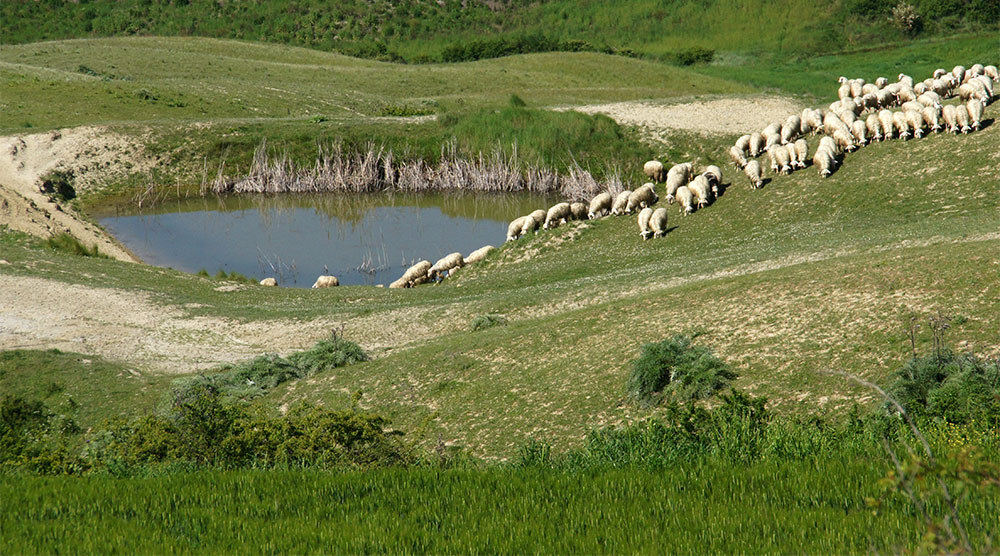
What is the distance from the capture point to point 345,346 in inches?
756

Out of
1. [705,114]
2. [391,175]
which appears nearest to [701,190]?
[705,114]

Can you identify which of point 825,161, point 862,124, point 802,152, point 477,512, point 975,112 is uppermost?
point 975,112

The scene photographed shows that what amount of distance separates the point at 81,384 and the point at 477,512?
45.1ft

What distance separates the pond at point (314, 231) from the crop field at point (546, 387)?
129 cm

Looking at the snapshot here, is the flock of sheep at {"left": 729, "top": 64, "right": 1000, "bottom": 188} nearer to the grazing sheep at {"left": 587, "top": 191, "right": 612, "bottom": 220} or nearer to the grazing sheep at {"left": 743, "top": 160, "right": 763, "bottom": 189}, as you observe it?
the grazing sheep at {"left": 743, "top": 160, "right": 763, "bottom": 189}

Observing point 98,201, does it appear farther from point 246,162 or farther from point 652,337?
point 652,337

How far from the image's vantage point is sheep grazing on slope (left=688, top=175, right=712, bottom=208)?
30.3 meters

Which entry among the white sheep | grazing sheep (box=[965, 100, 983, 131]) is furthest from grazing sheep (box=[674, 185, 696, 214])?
grazing sheep (box=[965, 100, 983, 131])

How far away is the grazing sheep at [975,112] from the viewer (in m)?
27.7

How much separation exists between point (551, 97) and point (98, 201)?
35489 millimetres

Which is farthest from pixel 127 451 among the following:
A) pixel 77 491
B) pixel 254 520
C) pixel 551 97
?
pixel 551 97

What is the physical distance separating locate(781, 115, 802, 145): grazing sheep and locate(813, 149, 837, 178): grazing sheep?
11.5 ft

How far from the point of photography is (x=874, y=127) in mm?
29750

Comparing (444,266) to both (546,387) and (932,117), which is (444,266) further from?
(546,387)
